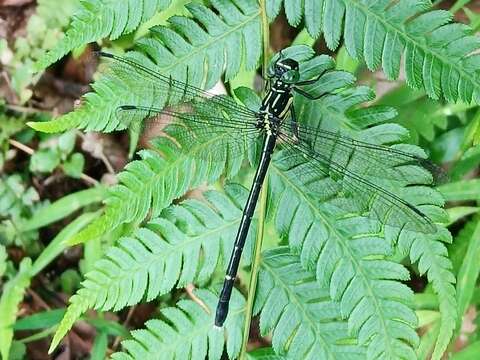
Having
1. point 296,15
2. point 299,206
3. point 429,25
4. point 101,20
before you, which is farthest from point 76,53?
point 429,25

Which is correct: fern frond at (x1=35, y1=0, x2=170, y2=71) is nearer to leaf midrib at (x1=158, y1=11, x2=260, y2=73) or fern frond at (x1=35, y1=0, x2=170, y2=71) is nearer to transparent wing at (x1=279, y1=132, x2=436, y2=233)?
leaf midrib at (x1=158, y1=11, x2=260, y2=73)

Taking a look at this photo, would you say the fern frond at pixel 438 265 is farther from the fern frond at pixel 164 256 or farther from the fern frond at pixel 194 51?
the fern frond at pixel 194 51

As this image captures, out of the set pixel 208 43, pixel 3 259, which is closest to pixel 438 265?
pixel 208 43

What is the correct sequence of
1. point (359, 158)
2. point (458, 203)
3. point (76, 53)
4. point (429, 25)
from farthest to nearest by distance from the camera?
point (458, 203), point (76, 53), point (359, 158), point (429, 25)

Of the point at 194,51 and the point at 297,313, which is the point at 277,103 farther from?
the point at 297,313

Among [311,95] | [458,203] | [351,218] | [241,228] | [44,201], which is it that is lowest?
[44,201]

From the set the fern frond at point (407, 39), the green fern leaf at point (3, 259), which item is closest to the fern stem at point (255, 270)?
the fern frond at point (407, 39)

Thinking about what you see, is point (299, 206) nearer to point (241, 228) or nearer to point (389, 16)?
point (241, 228)
